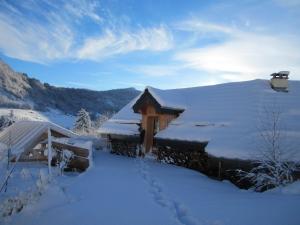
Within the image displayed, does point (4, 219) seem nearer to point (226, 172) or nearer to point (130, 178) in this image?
point (130, 178)

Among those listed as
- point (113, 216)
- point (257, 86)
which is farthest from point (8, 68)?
point (113, 216)

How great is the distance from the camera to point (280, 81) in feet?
56.6

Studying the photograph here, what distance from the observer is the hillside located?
103 m

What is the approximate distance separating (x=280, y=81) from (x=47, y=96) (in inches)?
4209

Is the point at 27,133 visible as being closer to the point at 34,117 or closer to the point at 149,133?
the point at 149,133

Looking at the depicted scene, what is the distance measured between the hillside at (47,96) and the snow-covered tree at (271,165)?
87.7 meters

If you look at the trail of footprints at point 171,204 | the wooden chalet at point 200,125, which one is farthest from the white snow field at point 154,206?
the wooden chalet at point 200,125

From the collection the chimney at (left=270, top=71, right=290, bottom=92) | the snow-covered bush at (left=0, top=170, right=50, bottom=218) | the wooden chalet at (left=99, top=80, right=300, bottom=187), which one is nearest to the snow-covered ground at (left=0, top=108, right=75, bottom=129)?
the wooden chalet at (left=99, top=80, right=300, bottom=187)

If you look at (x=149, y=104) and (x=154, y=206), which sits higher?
(x=149, y=104)

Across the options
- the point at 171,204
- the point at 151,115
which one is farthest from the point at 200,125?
the point at 171,204

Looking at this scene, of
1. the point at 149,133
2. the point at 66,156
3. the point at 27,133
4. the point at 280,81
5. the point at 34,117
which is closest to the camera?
the point at 66,156

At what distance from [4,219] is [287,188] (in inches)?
285

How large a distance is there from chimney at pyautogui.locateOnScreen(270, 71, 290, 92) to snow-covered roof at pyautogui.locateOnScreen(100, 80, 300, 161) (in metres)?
0.33

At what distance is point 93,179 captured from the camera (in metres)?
11.7
